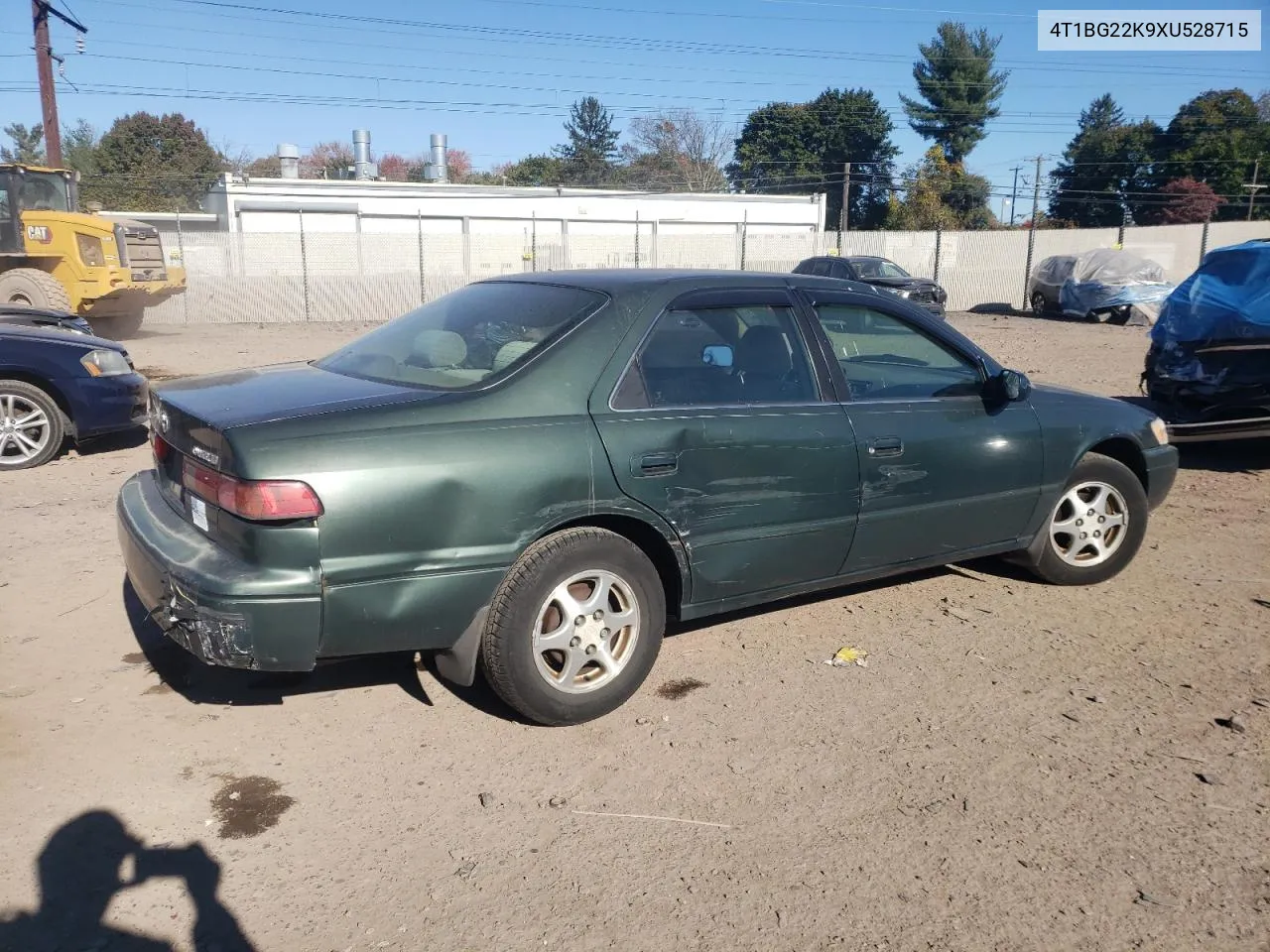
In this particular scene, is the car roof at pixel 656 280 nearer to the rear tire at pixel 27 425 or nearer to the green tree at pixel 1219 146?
the rear tire at pixel 27 425

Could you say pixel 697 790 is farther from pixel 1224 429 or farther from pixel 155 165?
pixel 155 165

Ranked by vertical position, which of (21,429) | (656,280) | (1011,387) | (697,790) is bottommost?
(697,790)

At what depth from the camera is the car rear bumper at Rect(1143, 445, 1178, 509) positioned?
5414mm

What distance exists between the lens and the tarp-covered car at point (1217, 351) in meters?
7.57

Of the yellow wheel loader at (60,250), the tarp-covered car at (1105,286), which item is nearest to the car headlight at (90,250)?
the yellow wheel loader at (60,250)

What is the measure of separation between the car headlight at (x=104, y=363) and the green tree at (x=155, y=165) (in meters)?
41.5

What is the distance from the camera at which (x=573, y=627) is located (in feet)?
12.0

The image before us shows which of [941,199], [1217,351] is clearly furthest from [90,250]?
[941,199]

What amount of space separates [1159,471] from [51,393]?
7.56 metres

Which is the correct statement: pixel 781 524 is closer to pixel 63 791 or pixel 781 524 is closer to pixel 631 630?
pixel 631 630

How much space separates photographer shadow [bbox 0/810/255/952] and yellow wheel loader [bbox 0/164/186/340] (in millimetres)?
16575

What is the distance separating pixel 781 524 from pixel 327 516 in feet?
5.89

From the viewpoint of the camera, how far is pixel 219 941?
2.60m

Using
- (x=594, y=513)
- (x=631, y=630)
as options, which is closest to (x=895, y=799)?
(x=631, y=630)
